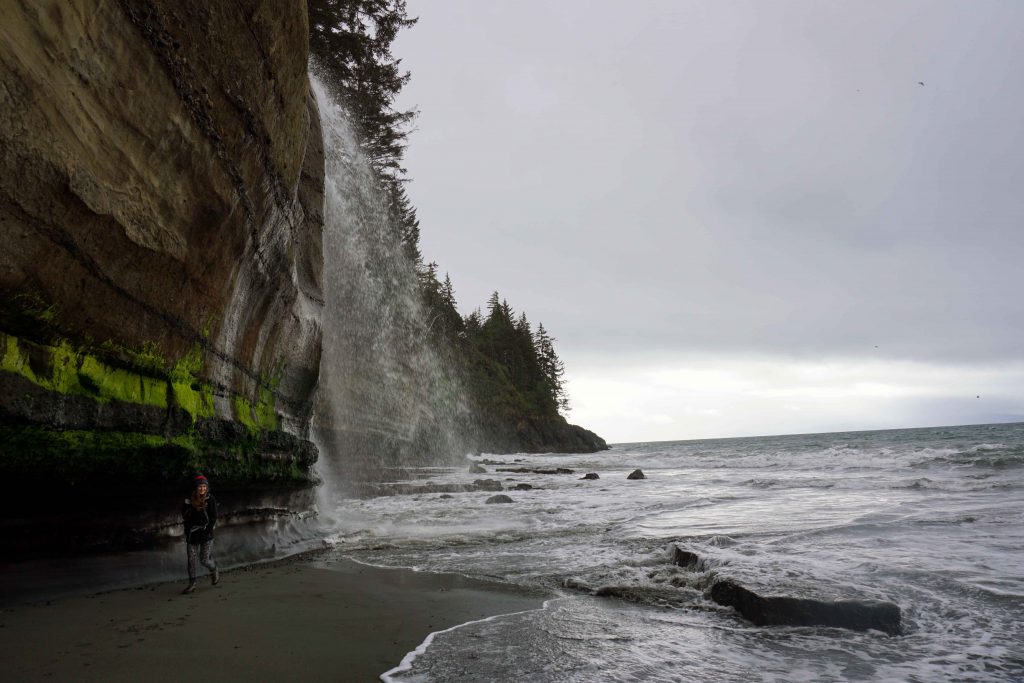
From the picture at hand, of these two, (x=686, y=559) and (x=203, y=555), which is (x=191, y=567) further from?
(x=686, y=559)

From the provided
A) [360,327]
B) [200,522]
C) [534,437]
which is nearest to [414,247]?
[360,327]

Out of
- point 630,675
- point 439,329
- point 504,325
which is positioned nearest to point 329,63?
point 630,675

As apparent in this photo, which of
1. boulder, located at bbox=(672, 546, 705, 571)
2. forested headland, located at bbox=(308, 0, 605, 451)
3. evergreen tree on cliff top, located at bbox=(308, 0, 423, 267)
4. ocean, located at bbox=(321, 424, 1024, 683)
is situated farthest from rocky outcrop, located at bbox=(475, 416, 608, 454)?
boulder, located at bbox=(672, 546, 705, 571)

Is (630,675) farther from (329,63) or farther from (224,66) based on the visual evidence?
(329,63)

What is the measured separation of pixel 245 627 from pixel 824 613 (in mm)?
5307

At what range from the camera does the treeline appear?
17.4 m

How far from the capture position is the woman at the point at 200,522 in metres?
7.27

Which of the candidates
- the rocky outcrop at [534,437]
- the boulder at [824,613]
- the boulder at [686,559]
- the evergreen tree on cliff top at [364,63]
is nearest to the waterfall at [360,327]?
the evergreen tree on cliff top at [364,63]

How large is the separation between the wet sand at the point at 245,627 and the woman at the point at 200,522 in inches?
11.2

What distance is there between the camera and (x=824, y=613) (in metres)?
5.57

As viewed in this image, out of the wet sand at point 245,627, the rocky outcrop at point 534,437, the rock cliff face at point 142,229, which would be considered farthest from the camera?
the rocky outcrop at point 534,437

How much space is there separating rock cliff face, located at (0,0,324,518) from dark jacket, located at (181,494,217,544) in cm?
51

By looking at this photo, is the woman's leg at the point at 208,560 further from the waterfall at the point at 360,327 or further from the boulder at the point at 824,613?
the waterfall at the point at 360,327

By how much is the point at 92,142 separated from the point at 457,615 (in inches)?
230
